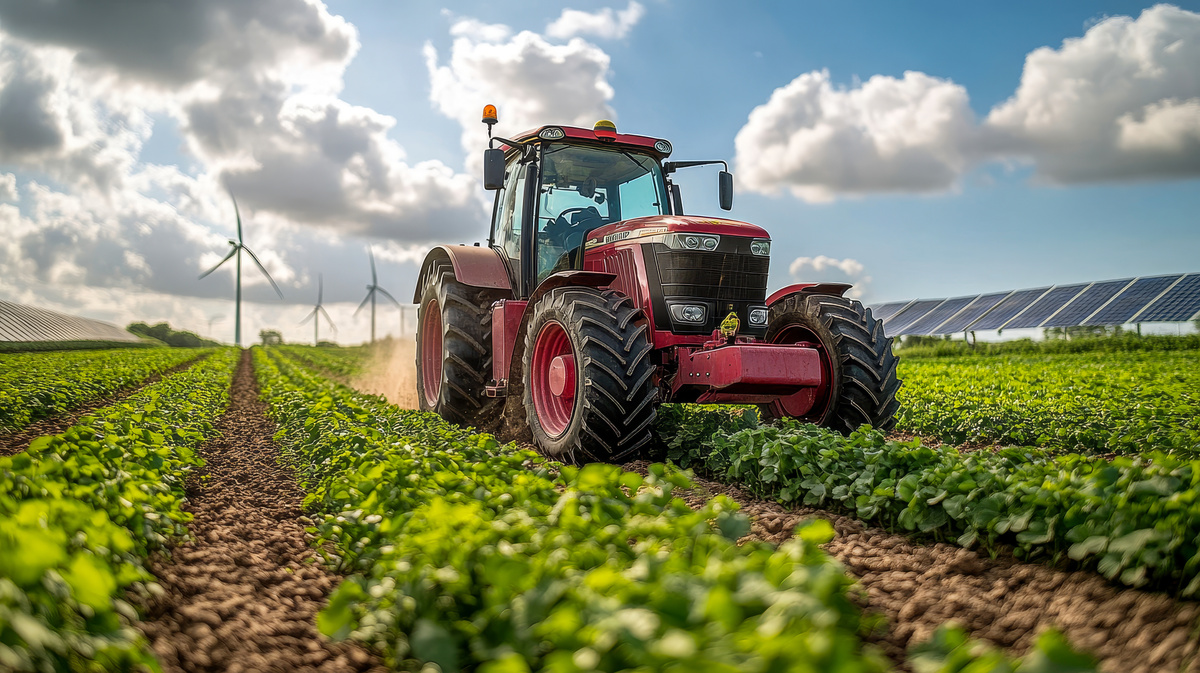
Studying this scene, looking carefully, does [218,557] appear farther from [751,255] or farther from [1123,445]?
[1123,445]

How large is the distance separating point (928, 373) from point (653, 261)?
1175 cm

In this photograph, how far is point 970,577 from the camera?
325cm

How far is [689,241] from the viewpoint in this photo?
5.77m

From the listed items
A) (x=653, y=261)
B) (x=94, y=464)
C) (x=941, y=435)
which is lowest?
(x=941, y=435)

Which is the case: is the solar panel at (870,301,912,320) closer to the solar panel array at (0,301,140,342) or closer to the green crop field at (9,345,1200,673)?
the green crop field at (9,345,1200,673)

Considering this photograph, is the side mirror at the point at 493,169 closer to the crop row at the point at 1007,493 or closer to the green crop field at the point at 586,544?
the green crop field at the point at 586,544

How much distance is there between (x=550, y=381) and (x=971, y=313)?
28044 millimetres

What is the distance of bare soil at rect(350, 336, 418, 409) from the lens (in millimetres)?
11948

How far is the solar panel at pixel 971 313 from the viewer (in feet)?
93.2

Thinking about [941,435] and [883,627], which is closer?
[883,627]

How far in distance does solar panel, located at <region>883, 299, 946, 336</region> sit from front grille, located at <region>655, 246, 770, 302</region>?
27.4 meters

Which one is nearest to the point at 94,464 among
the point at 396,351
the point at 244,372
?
the point at 396,351

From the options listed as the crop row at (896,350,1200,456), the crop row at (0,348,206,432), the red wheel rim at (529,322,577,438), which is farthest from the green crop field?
the crop row at (0,348,206,432)

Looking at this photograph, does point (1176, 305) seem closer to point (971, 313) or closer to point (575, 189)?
point (971, 313)
